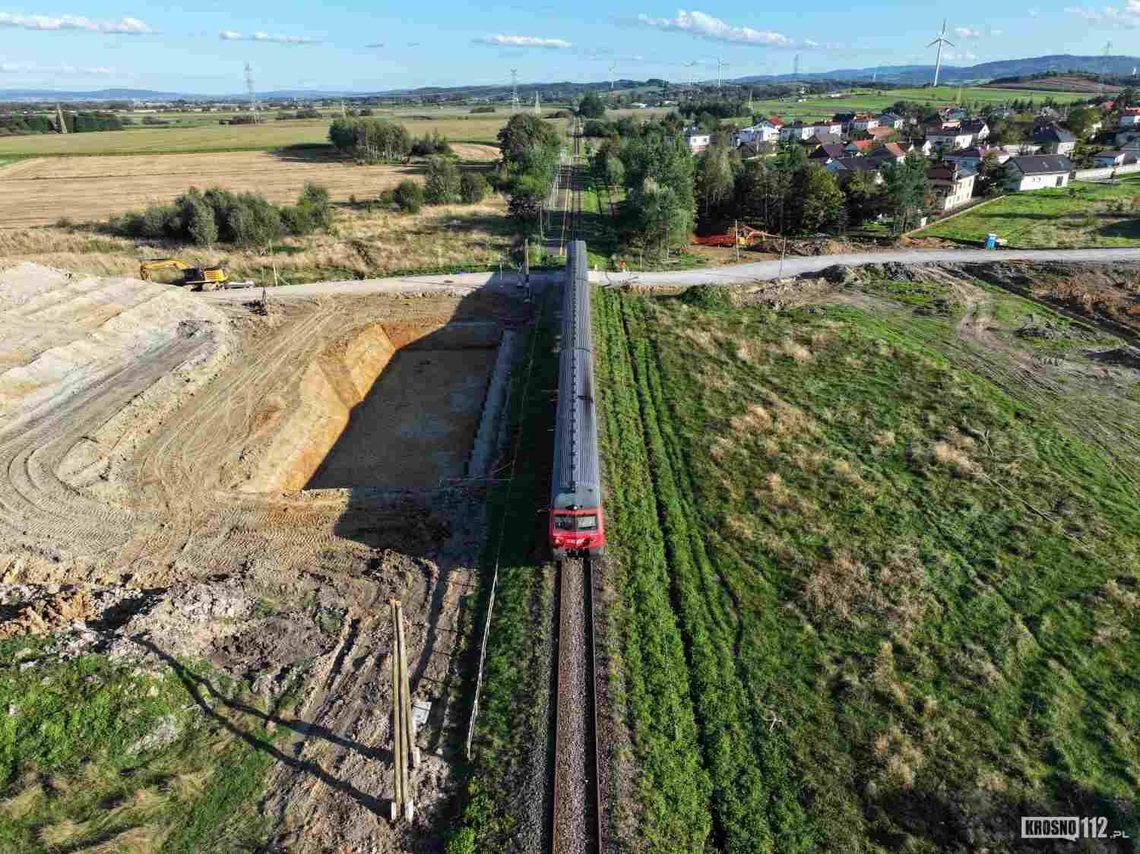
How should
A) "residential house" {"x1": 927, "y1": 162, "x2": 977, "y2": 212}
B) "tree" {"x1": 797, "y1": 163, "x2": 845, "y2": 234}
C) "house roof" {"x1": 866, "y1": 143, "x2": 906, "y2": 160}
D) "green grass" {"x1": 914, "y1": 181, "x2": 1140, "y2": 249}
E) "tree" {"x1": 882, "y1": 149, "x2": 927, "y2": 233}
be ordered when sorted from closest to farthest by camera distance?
"green grass" {"x1": 914, "y1": 181, "x2": 1140, "y2": 249}, "tree" {"x1": 882, "y1": 149, "x2": 927, "y2": 233}, "tree" {"x1": 797, "y1": 163, "x2": 845, "y2": 234}, "residential house" {"x1": 927, "y1": 162, "x2": 977, "y2": 212}, "house roof" {"x1": 866, "y1": 143, "x2": 906, "y2": 160}

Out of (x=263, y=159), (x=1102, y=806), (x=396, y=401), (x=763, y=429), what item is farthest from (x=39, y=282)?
(x=263, y=159)

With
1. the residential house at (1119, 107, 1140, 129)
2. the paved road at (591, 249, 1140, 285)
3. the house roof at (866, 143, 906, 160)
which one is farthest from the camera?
the residential house at (1119, 107, 1140, 129)

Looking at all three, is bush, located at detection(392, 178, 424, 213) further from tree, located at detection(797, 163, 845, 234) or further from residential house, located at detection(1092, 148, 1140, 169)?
residential house, located at detection(1092, 148, 1140, 169)

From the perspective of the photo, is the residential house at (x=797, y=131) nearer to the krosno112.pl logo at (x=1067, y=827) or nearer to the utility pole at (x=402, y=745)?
the krosno112.pl logo at (x=1067, y=827)

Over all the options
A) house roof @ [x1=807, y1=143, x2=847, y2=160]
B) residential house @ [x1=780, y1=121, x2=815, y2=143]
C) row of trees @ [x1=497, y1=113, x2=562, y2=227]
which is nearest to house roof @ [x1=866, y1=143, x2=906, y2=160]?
house roof @ [x1=807, y1=143, x2=847, y2=160]

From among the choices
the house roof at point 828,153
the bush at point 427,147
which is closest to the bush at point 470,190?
the bush at point 427,147

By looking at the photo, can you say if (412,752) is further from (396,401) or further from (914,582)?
(396,401)

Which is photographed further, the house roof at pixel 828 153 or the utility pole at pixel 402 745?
the house roof at pixel 828 153
